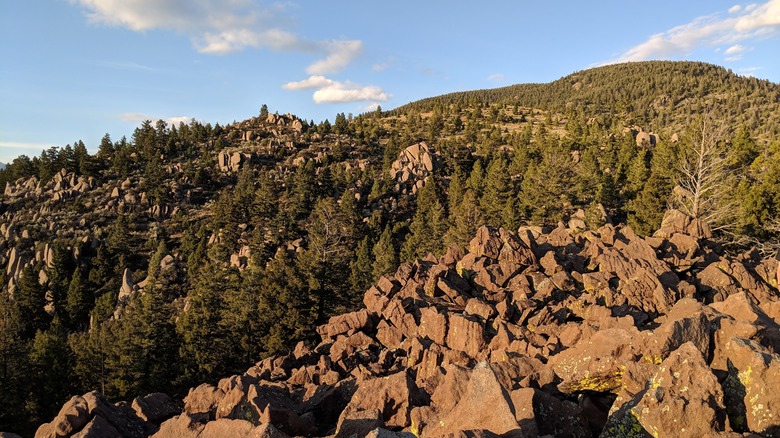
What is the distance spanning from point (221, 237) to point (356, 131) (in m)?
58.3

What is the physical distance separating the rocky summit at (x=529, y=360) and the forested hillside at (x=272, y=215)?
23.9 feet

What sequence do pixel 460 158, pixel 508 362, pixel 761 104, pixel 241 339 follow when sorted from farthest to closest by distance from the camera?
pixel 761 104 < pixel 460 158 < pixel 241 339 < pixel 508 362

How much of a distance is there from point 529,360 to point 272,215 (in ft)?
209

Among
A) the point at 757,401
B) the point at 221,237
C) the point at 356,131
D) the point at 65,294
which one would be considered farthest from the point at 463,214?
the point at 356,131

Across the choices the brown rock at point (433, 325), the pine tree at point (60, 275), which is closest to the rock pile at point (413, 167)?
the pine tree at point (60, 275)

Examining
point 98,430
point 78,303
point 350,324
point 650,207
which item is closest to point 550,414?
point 98,430

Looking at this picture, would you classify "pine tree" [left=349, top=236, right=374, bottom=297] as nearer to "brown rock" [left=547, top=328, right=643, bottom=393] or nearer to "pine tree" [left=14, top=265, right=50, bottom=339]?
"brown rock" [left=547, top=328, right=643, bottom=393]

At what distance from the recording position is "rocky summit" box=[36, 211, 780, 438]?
22.6 ft

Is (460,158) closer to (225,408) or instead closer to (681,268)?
(681,268)

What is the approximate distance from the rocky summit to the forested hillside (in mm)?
7291

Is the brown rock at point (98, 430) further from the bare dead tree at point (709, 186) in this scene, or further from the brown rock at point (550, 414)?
the bare dead tree at point (709, 186)

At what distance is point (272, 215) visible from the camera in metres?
70.0

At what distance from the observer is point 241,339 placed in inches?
1225

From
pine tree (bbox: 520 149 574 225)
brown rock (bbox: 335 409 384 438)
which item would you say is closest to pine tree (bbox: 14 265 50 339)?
pine tree (bbox: 520 149 574 225)
